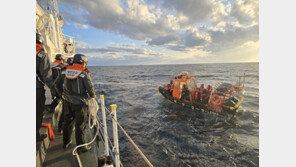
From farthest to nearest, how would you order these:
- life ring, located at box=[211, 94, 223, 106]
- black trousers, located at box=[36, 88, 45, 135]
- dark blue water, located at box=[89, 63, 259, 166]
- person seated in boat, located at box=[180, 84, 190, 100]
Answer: person seated in boat, located at box=[180, 84, 190, 100]
life ring, located at box=[211, 94, 223, 106]
dark blue water, located at box=[89, 63, 259, 166]
black trousers, located at box=[36, 88, 45, 135]

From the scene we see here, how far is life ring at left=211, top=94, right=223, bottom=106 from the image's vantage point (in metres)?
10.3

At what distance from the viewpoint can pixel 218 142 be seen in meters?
7.35

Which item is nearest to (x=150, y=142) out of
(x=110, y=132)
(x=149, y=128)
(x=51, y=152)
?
(x=149, y=128)

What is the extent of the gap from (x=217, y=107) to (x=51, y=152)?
10.3 metres

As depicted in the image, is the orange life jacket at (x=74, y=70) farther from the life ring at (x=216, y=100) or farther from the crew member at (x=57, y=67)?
the life ring at (x=216, y=100)

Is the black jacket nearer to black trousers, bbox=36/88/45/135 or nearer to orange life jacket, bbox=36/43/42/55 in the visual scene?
black trousers, bbox=36/88/45/135

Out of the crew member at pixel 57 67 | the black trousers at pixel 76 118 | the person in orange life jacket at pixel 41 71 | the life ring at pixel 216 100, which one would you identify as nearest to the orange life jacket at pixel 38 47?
the person in orange life jacket at pixel 41 71

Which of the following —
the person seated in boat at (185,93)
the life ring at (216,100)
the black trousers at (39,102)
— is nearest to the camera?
the black trousers at (39,102)

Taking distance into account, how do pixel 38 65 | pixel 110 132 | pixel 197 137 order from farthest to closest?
pixel 110 132
pixel 197 137
pixel 38 65

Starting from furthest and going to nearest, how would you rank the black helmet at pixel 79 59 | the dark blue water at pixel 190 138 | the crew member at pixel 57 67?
the dark blue water at pixel 190 138, the crew member at pixel 57 67, the black helmet at pixel 79 59

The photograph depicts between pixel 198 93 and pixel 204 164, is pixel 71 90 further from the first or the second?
pixel 198 93

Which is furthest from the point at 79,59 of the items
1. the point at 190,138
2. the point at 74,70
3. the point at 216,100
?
the point at 216,100

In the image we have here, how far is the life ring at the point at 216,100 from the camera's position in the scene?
10289mm

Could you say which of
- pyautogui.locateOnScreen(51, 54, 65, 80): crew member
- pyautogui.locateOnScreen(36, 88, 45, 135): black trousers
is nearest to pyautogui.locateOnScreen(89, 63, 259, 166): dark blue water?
pyautogui.locateOnScreen(36, 88, 45, 135): black trousers
